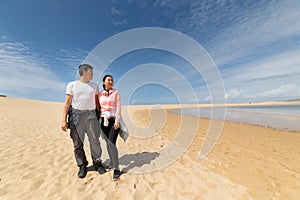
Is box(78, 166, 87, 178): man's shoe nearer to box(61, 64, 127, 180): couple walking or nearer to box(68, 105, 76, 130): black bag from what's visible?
box(61, 64, 127, 180): couple walking

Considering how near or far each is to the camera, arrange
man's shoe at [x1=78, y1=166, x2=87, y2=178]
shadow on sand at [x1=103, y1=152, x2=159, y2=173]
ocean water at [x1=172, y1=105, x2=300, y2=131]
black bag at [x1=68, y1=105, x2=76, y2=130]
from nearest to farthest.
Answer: black bag at [x1=68, y1=105, x2=76, y2=130]
man's shoe at [x1=78, y1=166, x2=87, y2=178]
shadow on sand at [x1=103, y1=152, x2=159, y2=173]
ocean water at [x1=172, y1=105, x2=300, y2=131]

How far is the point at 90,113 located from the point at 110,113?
16.2 inches

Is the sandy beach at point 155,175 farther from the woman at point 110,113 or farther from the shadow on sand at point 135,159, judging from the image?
the woman at point 110,113

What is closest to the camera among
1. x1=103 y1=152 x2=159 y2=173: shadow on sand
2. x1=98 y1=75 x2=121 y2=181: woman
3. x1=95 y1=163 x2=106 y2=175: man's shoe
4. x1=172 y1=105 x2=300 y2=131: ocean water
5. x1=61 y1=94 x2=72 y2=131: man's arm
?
x1=61 y1=94 x2=72 y2=131: man's arm

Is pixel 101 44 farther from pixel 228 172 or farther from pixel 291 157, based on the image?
pixel 291 157

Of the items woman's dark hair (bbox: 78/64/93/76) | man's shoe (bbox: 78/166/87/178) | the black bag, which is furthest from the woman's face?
man's shoe (bbox: 78/166/87/178)

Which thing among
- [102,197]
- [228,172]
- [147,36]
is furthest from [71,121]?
[147,36]

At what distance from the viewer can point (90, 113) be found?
2.94 m

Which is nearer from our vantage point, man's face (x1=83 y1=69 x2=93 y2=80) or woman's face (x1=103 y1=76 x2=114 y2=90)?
man's face (x1=83 y1=69 x2=93 y2=80)

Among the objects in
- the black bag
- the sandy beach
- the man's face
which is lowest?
the sandy beach

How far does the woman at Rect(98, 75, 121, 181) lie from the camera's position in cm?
302

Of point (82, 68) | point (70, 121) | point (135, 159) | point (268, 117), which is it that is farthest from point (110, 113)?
point (268, 117)

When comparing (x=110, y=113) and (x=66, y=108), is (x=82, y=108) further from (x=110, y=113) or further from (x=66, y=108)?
(x=110, y=113)

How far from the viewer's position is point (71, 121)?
2885mm
